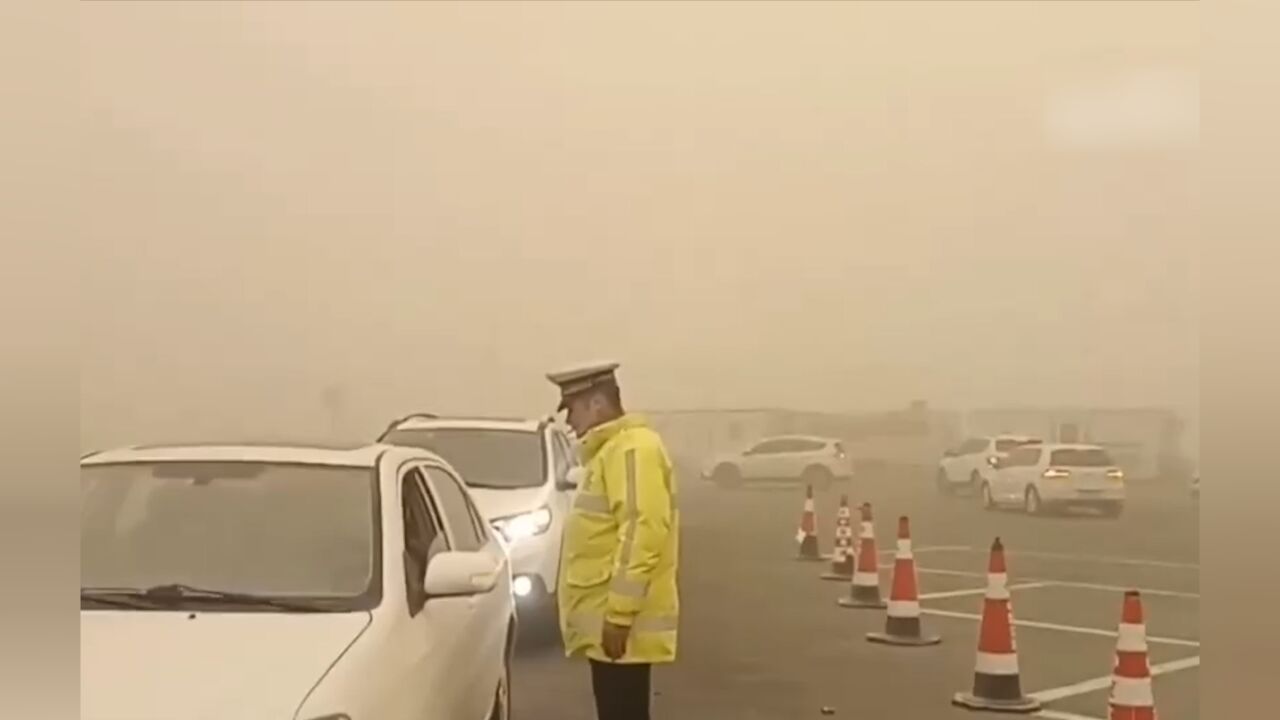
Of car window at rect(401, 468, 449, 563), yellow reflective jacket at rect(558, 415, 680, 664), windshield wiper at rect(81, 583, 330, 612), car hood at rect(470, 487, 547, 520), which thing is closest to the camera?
windshield wiper at rect(81, 583, 330, 612)

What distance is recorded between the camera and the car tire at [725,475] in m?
2.99

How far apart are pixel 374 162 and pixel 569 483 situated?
793mm

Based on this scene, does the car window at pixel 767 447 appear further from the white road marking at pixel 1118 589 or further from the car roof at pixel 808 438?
the white road marking at pixel 1118 589

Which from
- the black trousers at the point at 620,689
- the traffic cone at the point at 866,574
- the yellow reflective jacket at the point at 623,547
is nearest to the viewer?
the yellow reflective jacket at the point at 623,547

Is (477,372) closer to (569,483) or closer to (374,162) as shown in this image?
(569,483)

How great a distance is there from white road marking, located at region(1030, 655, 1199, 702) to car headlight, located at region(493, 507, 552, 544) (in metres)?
1.07

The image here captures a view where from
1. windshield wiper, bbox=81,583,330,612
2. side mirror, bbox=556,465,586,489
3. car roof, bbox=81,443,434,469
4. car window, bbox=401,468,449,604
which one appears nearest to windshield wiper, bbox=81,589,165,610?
windshield wiper, bbox=81,583,330,612

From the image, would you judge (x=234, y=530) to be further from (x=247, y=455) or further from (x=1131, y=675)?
(x=1131, y=675)

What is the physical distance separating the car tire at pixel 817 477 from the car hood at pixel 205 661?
102 cm

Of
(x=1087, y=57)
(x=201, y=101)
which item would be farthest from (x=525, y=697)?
(x=1087, y=57)

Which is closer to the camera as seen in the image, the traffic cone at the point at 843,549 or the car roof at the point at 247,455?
the car roof at the point at 247,455

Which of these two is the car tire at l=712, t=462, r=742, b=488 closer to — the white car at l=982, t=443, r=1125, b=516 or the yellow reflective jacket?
the yellow reflective jacket

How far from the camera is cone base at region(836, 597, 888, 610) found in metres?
3.06

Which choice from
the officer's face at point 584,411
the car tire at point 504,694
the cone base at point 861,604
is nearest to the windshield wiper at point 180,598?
the car tire at point 504,694
